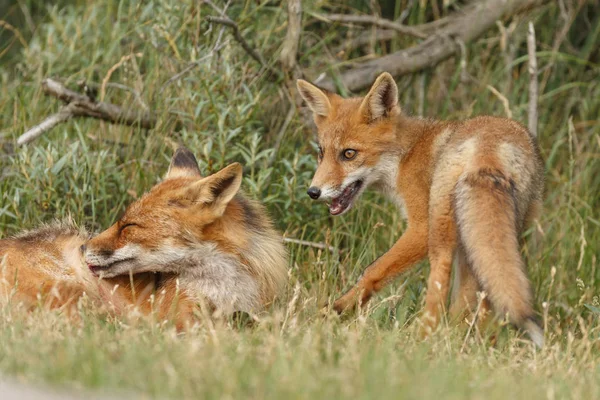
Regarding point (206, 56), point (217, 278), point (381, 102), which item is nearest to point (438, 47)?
point (381, 102)

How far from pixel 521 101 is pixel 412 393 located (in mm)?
5777

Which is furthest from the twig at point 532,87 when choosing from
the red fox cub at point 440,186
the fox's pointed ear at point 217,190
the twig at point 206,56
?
the fox's pointed ear at point 217,190

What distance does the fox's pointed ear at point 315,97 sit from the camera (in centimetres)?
615

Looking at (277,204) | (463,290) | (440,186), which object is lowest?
(463,290)

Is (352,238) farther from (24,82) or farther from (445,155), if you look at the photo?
(24,82)

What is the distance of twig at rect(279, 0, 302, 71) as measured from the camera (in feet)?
22.6

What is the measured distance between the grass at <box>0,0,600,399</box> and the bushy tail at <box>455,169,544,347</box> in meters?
0.28

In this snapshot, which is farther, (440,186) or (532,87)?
(532,87)

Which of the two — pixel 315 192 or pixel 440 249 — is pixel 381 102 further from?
pixel 440 249

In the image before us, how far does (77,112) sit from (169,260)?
254 cm

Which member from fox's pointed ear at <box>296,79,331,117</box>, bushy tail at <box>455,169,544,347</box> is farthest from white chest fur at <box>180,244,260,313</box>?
fox's pointed ear at <box>296,79,331,117</box>

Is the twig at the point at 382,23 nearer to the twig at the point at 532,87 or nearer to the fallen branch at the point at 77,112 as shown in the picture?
the twig at the point at 532,87

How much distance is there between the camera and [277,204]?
686cm

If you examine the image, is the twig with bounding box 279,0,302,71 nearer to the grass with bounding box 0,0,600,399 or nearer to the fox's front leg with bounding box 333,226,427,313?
the grass with bounding box 0,0,600,399
